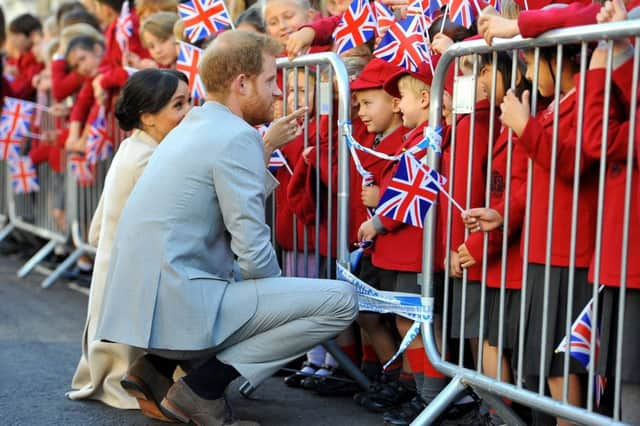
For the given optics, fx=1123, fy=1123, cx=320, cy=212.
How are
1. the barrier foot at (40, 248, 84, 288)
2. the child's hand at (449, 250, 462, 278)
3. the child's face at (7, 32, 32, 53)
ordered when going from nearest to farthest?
the child's hand at (449, 250, 462, 278) → the barrier foot at (40, 248, 84, 288) → the child's face at (7, 32, 32, 53)

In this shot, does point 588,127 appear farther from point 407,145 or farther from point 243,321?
point 243,321

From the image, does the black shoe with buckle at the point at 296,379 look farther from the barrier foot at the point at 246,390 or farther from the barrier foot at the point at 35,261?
the barrier foot at the point at 35,261

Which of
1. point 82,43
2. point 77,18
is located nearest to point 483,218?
point 82,43

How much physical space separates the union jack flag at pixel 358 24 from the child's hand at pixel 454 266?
135 centimetres

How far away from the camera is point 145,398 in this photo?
504 centimetres

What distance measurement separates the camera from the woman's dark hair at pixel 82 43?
358 inches

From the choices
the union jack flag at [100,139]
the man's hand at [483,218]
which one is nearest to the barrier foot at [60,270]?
the union jack flag at [100,139]

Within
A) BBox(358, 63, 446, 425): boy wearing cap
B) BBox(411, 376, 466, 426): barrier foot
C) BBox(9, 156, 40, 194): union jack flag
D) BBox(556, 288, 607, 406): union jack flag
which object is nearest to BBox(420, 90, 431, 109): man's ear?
BBox(358, 63, 446, 425): boy wearing cap

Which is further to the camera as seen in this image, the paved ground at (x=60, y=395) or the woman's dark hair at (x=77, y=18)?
the woman's dark hair at (x=77, y=18)

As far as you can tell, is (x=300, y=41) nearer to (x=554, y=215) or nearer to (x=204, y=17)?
(x=204, y=17)

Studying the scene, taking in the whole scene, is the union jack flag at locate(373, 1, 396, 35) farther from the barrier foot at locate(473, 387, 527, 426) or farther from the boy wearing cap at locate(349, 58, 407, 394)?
the barrier foot at locate(473, 387, 527, 426)

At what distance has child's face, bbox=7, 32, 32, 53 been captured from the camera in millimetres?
11570

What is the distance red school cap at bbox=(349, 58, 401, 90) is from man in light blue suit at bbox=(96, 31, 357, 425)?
0.59 meters

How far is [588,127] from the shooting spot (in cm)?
379
